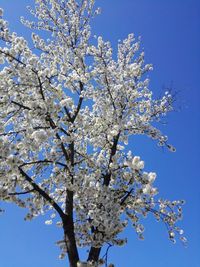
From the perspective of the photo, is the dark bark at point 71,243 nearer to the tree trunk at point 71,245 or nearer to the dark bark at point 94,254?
the tree trunk at point 71,245

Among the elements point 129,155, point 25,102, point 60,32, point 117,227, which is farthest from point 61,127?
point 60,32

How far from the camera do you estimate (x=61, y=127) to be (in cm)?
1436

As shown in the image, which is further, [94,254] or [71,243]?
[94,254]

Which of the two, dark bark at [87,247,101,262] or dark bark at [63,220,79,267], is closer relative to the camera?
dark bark at [63,220,79,267]

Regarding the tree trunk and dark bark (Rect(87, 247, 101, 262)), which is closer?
the tree trunk

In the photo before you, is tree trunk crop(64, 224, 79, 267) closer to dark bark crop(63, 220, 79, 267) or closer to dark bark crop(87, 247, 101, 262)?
dark bark crop(63, 220, 79, 267)

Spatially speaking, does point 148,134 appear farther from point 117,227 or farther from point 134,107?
point 117,227

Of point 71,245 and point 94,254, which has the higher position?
point 71,245

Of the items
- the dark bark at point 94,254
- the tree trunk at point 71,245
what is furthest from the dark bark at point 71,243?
the dark bark at point 94,254

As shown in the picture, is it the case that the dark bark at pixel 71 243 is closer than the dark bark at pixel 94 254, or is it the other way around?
the dark bark at pixel 71 243

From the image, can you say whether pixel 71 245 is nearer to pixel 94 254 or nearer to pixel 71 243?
pixel 71 243

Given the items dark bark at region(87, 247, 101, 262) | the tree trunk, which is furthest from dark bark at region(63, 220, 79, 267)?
dark bark at region(87, 247, 101, 262)

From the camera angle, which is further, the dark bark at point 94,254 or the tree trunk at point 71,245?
the dark bark at point 94,254

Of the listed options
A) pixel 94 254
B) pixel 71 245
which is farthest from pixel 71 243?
pixel 94 254
